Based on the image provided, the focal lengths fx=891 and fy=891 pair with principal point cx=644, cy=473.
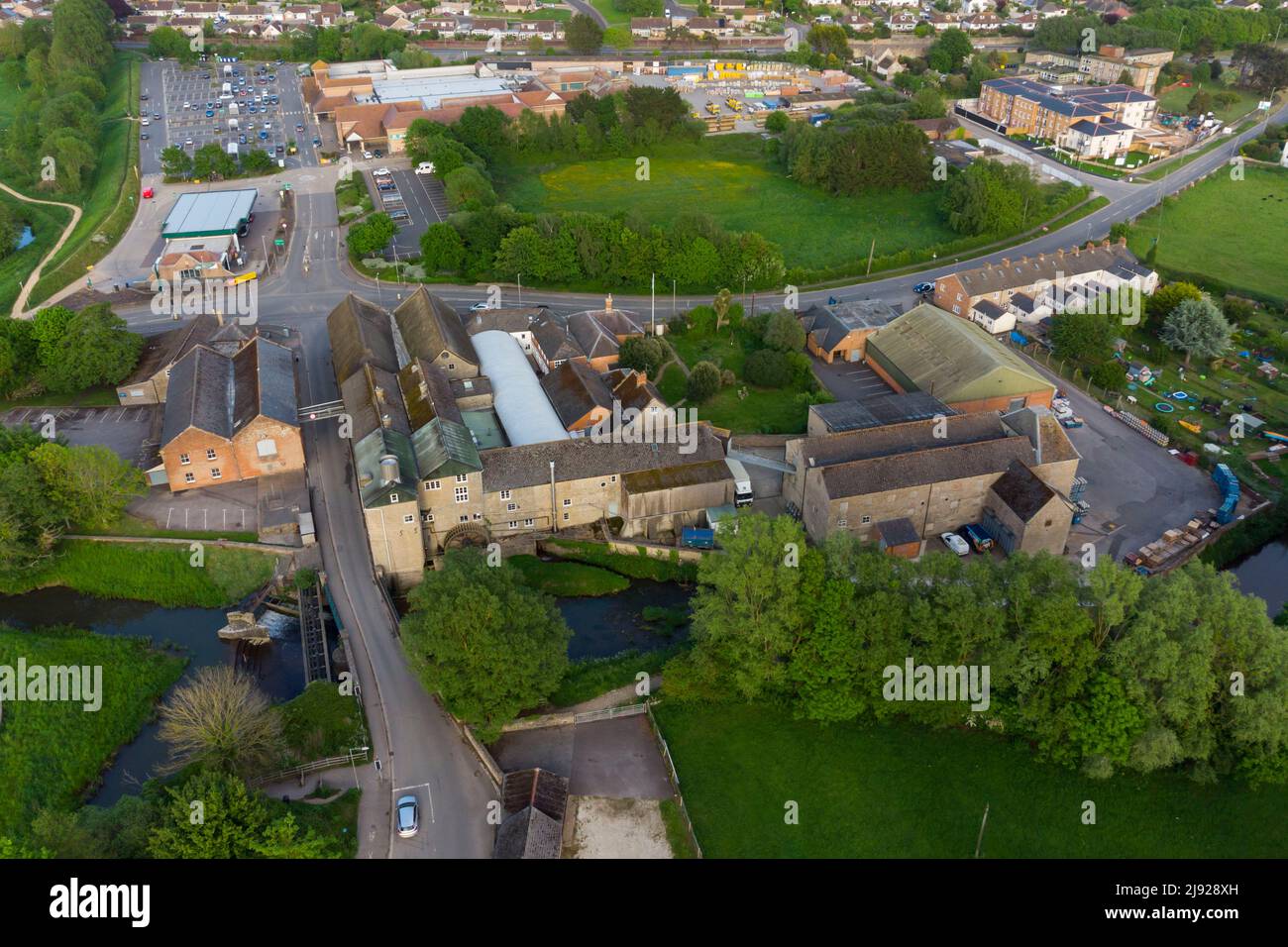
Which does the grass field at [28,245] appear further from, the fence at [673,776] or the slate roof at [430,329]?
the fence at [673,776]

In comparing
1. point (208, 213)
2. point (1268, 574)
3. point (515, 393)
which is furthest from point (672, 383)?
point (208, 213)

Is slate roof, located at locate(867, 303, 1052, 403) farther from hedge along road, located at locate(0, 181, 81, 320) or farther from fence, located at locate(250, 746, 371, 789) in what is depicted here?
hedge along road, located at locate(0, 181, 81, 320)

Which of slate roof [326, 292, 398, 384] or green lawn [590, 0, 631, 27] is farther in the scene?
green lawn [590, 0, 631, 27]

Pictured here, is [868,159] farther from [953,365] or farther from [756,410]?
[756,410]

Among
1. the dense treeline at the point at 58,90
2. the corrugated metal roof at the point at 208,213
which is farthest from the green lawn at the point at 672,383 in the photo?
the dense treeline at the point at 58,90

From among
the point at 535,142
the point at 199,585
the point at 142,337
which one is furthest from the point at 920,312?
the point at 535,142

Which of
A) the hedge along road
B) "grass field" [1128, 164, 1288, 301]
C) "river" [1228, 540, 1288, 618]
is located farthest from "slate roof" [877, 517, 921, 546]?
the hedge along road
